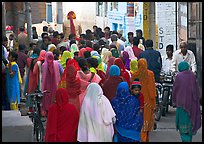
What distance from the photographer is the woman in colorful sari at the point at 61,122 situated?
9.26 m

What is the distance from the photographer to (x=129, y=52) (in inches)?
637

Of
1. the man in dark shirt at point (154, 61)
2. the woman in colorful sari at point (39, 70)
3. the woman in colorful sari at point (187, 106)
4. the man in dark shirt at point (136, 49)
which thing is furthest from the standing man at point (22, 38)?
the woman in colorful sari at point (187, 106)

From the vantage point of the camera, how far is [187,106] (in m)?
10.8

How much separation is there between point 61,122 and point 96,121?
547 millimetres

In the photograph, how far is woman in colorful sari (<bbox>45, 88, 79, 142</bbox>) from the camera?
9.26 metres

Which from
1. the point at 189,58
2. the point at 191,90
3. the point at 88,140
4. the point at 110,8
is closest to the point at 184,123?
the point at 191,90

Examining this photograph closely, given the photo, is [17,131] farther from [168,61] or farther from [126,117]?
[168,61]

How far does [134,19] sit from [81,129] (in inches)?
624

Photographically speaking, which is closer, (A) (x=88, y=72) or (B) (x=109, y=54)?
(A) (x=88, y=72)

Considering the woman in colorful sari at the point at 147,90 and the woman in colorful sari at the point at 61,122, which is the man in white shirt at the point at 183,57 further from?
the woman in colorful sari at the point at 61,122

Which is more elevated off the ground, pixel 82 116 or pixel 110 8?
pixel 110 8

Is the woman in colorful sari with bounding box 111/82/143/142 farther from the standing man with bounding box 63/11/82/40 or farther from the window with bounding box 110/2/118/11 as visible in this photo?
the window with bounding box 110/2/118/11

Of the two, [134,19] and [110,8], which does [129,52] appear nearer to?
[134,19]

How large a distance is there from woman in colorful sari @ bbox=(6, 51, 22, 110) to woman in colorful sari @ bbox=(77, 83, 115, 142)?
5108 millimetres
